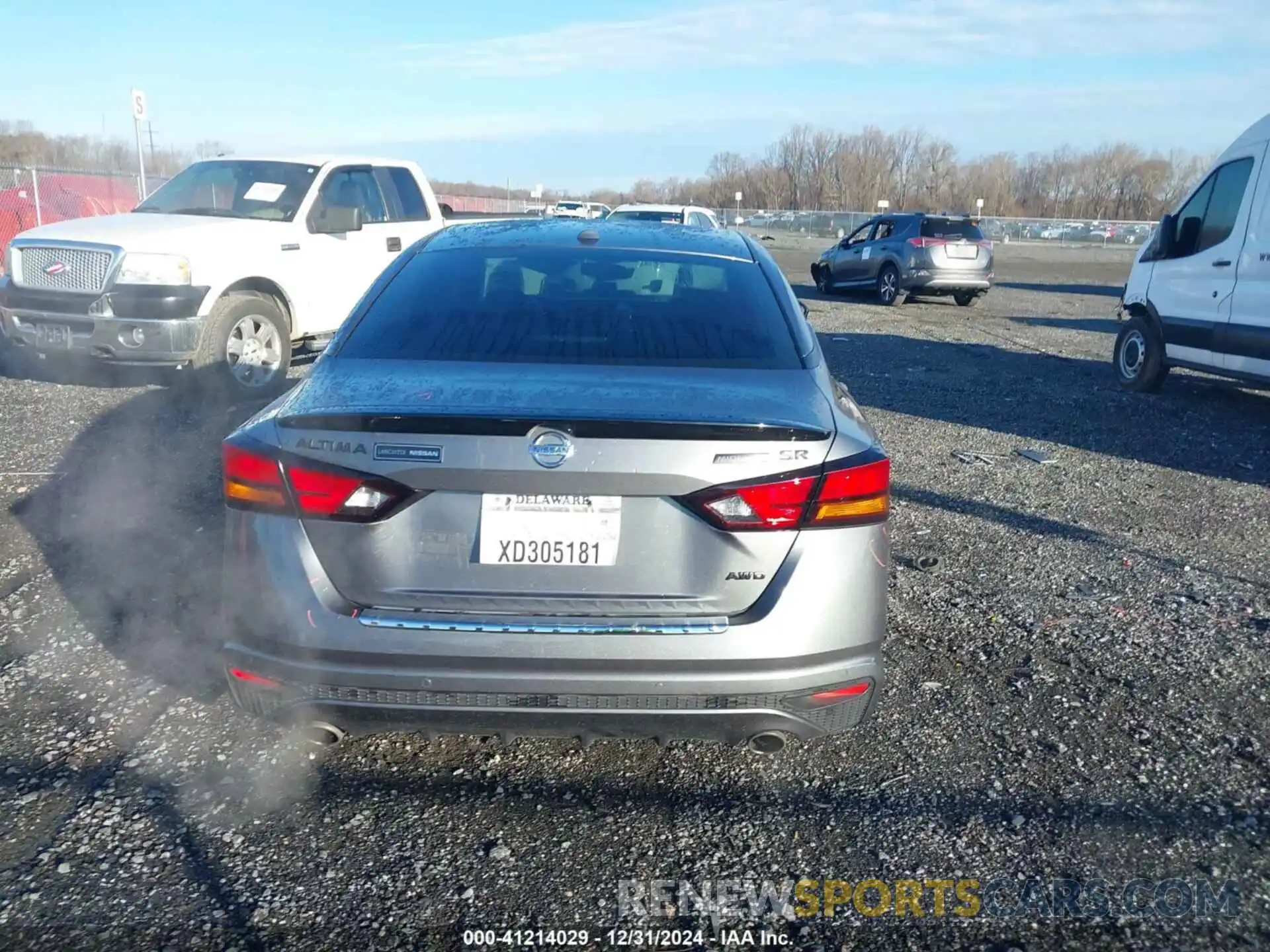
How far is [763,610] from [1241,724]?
2.00 m

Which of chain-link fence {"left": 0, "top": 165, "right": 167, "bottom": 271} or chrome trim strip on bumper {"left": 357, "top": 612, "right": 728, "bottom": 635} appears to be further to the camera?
chain-link fence {"left": 0, "top": 165, "right": 167, "bottom": 271}

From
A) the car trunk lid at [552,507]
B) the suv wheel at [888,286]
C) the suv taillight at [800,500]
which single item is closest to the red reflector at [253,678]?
the car trunk lid at [552,507]

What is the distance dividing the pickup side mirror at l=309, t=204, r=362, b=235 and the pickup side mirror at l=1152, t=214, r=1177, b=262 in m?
7.03

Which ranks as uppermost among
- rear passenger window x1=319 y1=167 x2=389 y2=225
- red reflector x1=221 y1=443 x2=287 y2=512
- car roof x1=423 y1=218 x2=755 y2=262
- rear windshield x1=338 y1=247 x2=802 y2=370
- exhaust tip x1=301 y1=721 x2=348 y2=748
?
rear passenger window x1=319 y1=167 x2=389 y2=225

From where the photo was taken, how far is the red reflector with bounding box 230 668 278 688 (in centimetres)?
264

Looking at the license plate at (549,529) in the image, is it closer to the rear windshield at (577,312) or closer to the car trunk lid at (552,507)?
the car trunk lid at (552,507)

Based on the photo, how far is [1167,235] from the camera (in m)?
9.05

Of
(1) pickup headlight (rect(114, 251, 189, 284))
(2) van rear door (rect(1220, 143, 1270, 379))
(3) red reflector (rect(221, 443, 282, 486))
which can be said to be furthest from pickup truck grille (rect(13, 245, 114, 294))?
(2) van rear door (rect(1220, 143, 1270, 379))

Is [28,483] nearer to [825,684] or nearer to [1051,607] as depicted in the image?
[825,684]

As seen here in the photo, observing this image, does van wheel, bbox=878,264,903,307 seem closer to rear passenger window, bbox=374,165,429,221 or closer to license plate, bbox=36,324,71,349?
rear passenger window, bbox=374,165,429,221

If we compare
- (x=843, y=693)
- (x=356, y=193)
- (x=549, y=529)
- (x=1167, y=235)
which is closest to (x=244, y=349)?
(x=356, y=193)

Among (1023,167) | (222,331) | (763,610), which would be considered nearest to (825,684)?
(763,610)

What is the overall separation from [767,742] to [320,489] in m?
1.36

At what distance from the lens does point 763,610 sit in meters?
2.57
